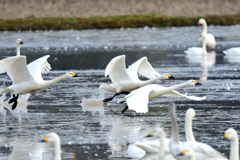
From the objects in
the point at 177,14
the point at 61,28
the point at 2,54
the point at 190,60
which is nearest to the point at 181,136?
the point at 190,60

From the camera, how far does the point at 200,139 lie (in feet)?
24.8

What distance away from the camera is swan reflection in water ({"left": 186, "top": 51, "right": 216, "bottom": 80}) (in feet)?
54.2

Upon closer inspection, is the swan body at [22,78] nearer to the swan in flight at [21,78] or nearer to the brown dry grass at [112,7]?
the swan in flight at [21,78]

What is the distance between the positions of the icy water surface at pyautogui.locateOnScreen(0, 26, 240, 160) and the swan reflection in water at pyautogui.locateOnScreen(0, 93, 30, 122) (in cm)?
2

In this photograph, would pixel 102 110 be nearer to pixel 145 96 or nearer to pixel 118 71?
pixel 118 71

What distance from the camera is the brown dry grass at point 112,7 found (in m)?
36.6

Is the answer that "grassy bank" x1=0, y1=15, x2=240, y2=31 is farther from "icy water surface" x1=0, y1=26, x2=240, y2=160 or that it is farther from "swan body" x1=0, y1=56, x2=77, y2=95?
"swan body" x1=0, y1=56, x2=77, y2=95

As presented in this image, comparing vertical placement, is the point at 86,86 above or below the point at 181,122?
above

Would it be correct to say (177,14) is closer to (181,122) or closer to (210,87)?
(210,87)

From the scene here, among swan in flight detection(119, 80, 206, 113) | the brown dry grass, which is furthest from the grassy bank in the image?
swan in flight detection(119, 80, 206, 113)

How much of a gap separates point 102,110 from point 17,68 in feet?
6.25

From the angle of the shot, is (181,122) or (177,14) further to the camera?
(177,14)

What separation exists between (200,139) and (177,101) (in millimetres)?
3565

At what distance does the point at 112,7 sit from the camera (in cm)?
4019
